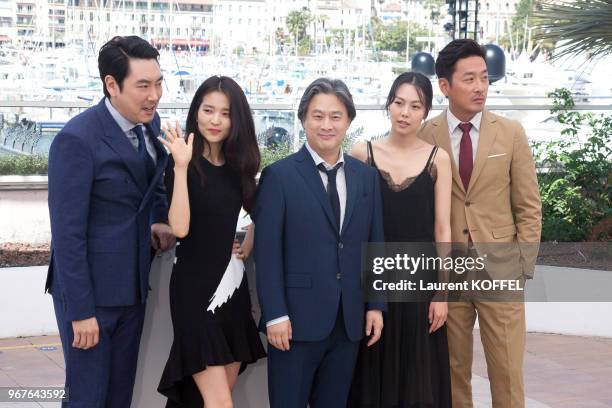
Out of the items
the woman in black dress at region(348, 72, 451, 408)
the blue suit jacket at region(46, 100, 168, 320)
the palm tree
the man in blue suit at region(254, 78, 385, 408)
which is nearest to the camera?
the blue suit jacket at region(46, 100, 168, 320)

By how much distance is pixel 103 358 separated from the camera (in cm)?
321

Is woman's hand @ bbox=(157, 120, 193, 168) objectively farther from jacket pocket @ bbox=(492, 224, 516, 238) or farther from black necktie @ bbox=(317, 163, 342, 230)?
jacket pocket @ bbox=(492, 224, 516, 238)

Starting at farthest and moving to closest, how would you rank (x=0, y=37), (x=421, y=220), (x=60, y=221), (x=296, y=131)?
1. (x=0, y=37)
2. (x=296, y=131)
3. (x=421, y=220)
4. (x=60, y=221)

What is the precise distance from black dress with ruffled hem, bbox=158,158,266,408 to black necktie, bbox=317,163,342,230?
1.07 ft

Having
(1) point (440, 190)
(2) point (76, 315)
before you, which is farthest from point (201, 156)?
(1) point (440, 190)

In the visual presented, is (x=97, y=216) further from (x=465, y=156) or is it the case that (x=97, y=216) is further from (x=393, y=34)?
(x=393, y=34)

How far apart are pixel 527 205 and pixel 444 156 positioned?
17.4 inches

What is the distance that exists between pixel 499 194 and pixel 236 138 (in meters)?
1.16

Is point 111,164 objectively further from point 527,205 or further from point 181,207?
point 527,205

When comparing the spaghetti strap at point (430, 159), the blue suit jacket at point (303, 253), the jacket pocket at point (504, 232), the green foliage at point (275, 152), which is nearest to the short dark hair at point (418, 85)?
the spaghetti strap at point (430, 159)

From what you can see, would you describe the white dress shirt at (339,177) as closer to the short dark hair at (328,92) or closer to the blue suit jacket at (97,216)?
the short dark hair at (328,92)

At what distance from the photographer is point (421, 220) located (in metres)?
3.57

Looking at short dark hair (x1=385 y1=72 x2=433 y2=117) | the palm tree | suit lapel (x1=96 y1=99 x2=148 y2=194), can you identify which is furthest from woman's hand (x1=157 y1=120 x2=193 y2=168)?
the palm tree

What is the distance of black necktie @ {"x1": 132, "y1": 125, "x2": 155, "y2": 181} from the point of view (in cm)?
332
